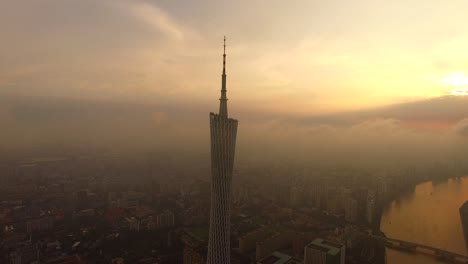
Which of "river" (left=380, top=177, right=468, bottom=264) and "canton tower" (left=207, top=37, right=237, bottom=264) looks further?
"river" (left=380, top=177, right=468, bottom=264)

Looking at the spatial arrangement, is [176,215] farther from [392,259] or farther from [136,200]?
[392,259]

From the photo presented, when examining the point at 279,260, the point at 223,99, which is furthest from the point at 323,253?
the point at 223,99

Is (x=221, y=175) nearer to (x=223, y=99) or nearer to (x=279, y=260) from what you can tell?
(x=223, y=99)

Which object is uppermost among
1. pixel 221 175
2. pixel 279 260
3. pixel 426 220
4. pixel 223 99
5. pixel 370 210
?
pixel 223 99

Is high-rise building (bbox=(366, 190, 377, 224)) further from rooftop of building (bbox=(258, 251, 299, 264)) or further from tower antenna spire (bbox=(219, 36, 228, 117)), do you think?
tower antenna spire (bbox=(219, 36, 228, 117))

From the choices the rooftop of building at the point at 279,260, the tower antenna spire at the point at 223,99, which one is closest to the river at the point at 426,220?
the rooftop of building at the point at 279,260

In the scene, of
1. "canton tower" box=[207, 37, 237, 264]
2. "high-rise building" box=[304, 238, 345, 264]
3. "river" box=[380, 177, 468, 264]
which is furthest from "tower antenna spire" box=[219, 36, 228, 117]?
"river" box=[380, 177, 468, 264]
